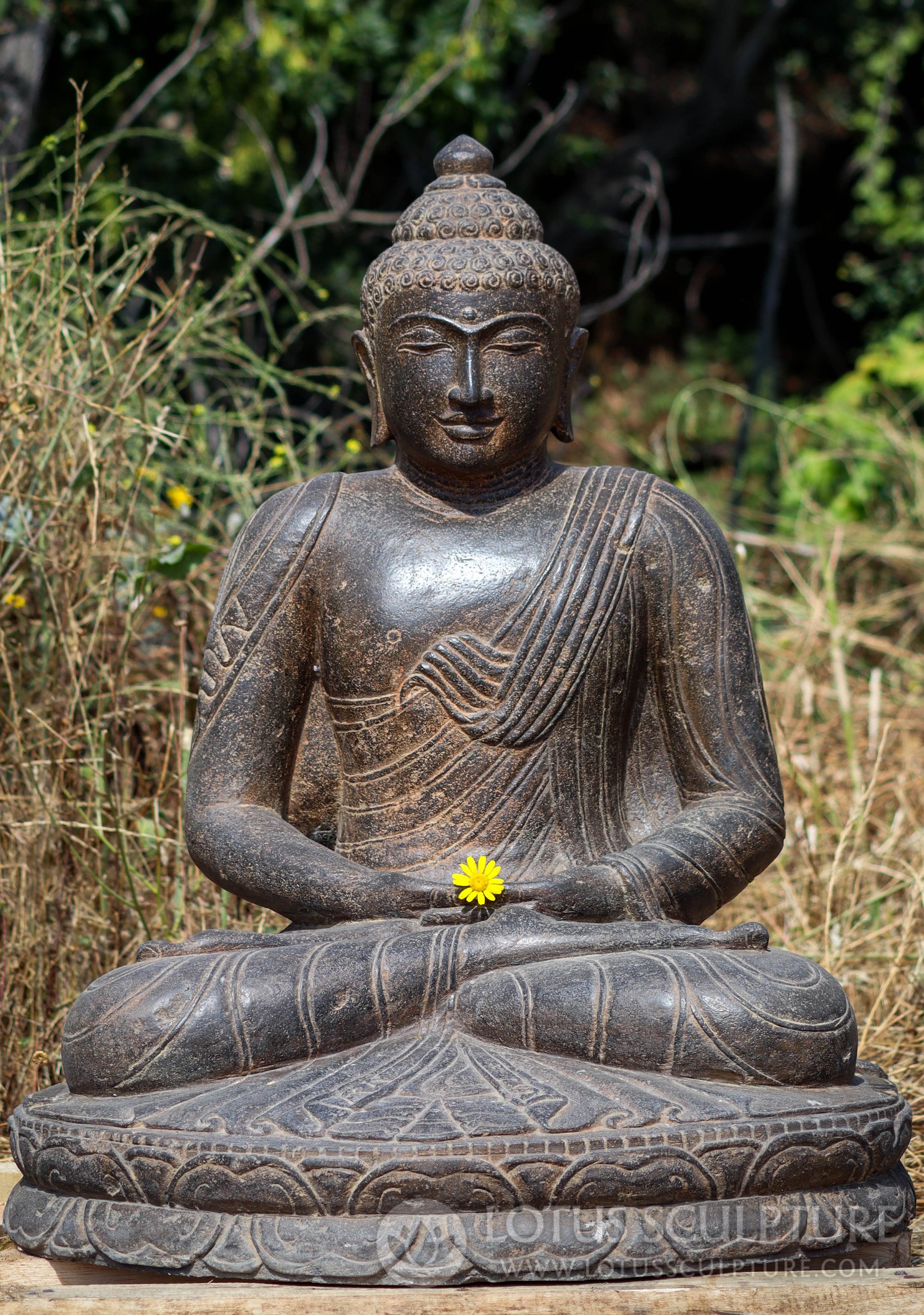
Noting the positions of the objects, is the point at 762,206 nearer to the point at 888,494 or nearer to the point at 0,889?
the point at 888,494

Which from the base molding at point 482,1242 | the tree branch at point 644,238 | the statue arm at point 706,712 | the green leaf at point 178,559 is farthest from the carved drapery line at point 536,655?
the tree branch at point 644,238

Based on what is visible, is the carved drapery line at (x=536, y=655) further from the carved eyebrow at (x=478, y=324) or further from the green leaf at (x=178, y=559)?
the green leaf at (x=178, y=559)

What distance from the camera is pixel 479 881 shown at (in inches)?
117

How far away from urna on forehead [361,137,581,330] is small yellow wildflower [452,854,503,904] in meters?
1.14

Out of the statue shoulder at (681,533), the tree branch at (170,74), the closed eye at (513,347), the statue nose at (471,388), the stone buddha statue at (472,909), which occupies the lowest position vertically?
the stone buddha statue at (472,909)

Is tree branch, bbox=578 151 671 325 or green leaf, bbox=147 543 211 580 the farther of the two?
tree branch, bbox=578 151 671 325

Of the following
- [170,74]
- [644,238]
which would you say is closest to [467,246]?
[170,74]

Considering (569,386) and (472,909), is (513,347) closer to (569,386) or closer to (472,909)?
(569,386)

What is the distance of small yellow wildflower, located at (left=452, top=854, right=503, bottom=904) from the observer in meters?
2.96

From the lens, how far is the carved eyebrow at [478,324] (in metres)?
3.19

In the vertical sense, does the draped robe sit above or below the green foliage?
below

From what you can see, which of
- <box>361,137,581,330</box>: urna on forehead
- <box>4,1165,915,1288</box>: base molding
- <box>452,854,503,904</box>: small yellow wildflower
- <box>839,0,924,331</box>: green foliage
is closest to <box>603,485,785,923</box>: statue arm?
<box>452,854,503,904</box>: small yellow wildflower

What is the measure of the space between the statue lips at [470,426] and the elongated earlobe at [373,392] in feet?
0.73

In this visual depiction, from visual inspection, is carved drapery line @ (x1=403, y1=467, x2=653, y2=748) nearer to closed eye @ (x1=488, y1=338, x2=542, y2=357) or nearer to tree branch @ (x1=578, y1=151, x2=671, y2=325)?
closed eye @ (x1=488, y1=338, x2=542, y2=357)
